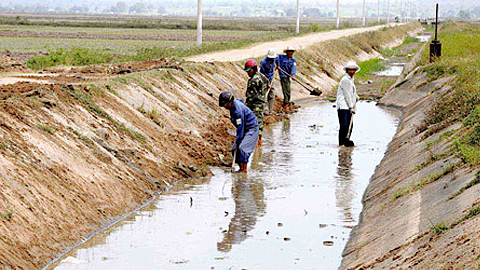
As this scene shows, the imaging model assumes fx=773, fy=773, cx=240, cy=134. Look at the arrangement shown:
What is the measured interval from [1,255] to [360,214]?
5.14 m

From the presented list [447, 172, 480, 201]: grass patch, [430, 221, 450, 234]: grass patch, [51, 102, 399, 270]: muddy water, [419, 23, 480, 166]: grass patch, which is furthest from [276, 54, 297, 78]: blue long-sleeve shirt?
[430, 221, 450, 234]: grass patch

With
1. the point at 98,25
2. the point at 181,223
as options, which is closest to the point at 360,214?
the point at 181,223

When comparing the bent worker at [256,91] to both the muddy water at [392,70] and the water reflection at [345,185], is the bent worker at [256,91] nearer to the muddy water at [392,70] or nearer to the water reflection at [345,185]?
the water reflection at [345,185]

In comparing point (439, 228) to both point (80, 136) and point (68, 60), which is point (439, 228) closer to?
point (80, 136)

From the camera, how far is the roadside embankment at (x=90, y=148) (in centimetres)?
865

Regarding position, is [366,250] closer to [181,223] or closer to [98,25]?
[181,223]

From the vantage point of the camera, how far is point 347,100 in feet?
50.7

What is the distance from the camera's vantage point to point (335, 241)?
948 cm

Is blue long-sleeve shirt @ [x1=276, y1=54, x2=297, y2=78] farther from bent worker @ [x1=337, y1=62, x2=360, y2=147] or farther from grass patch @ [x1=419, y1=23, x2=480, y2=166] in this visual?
bent worker @ [x1=337, y1=62, x2=360, y2=147]

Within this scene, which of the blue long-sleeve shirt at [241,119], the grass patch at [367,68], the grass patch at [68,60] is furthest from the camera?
the grass patch at [367,68]

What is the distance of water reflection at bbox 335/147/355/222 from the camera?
10984mm

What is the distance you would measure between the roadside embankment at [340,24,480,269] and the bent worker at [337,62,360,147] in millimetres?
991

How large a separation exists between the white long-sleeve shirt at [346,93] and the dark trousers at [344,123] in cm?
13

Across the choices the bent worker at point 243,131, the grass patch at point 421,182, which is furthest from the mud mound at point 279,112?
the grass patch at point 421,182
